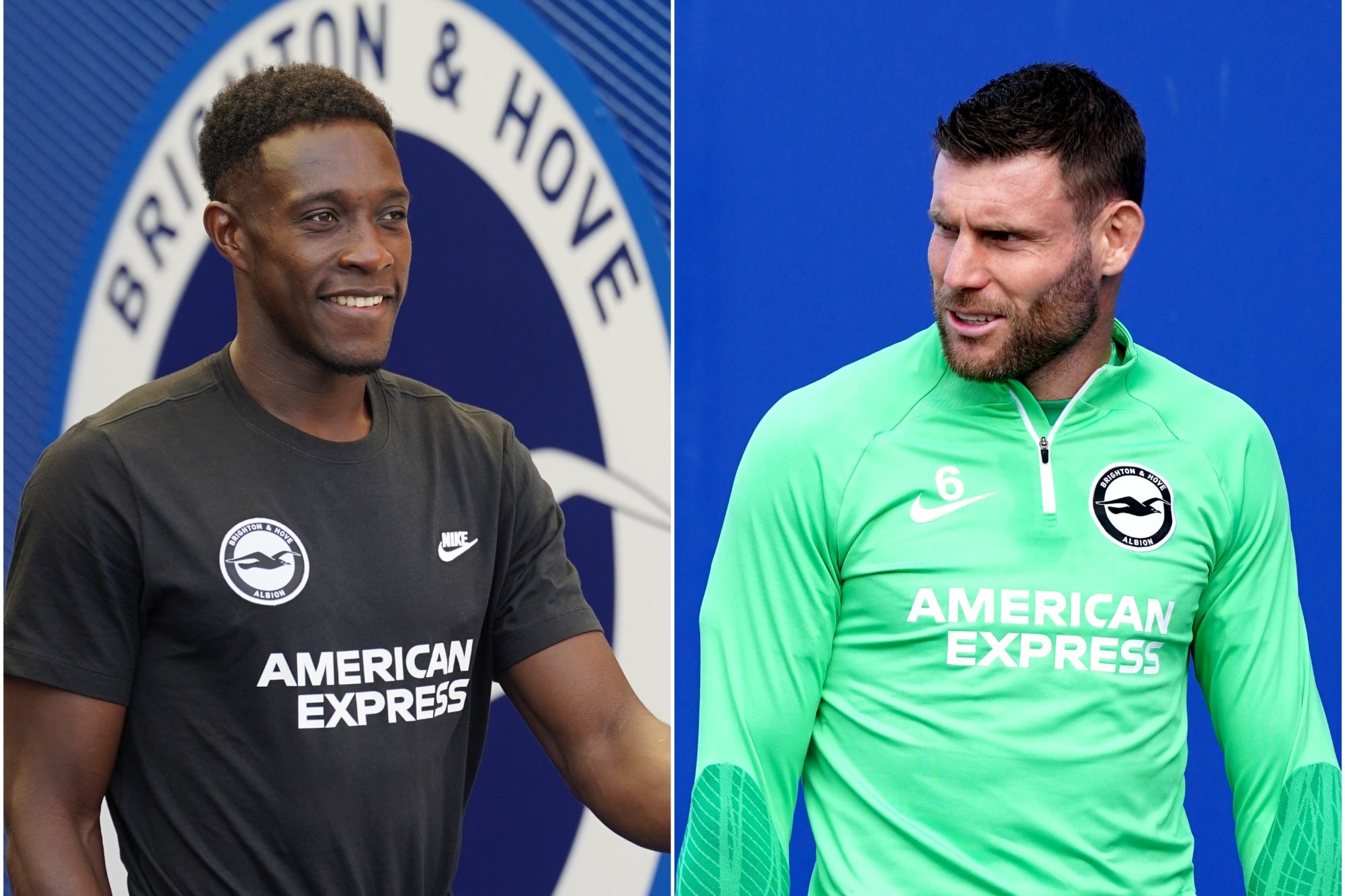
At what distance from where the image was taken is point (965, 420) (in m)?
2.37

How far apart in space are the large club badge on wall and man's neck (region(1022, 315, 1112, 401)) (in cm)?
65

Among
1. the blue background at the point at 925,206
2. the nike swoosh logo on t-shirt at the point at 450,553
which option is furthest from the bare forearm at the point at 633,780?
the nike swoosh logo on t-shirt at the point at 450,553

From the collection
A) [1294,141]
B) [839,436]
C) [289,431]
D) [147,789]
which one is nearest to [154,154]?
[289,431]

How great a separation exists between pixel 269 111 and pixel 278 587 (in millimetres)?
686

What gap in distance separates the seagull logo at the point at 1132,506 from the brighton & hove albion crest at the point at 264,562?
3.67 feet

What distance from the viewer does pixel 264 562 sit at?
2.38 meters

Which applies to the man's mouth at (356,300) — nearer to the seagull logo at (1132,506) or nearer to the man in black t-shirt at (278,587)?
the man in black t-shirt at (278,587)

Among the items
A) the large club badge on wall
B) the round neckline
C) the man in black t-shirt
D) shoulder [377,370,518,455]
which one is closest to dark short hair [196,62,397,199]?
the man in black t-shirt

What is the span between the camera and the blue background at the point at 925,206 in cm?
278

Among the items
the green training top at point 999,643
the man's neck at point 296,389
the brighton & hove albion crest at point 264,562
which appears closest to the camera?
the green training top at point 999,643

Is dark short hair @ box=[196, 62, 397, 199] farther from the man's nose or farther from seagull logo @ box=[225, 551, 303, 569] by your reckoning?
the man's nose

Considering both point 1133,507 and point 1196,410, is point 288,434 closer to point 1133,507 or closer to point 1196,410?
point 1133,507

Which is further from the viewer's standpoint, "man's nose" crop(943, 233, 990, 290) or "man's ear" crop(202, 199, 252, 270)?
"man's ear" crop(202, 199, 252, 270)

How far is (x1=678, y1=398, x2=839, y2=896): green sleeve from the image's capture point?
91.0 inches
